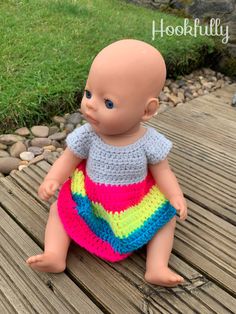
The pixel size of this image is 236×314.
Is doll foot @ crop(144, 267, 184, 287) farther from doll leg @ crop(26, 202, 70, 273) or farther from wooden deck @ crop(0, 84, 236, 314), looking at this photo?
doll leg @ crop(26, 202, 70, 273)

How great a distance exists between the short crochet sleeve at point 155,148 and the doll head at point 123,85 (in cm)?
15

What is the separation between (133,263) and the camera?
5.76 ft

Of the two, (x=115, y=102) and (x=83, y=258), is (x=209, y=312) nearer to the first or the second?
(x=83, y=258)

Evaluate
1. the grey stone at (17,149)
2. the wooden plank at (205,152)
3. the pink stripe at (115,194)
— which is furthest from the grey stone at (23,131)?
the pink stripe at (115,194)

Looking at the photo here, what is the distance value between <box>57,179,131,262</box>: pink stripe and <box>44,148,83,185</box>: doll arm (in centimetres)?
9

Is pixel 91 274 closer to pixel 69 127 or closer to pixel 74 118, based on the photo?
pixel 69 127

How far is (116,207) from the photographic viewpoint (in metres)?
1.71

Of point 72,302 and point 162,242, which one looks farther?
point 162,242

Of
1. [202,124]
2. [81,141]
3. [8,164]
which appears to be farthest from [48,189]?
[202,124]

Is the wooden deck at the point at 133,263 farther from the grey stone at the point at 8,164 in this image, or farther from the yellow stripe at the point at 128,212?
the grey stone at the point at 8,164

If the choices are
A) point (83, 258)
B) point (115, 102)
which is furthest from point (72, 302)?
point (115, 102)

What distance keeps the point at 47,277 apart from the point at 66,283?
82 millimetres

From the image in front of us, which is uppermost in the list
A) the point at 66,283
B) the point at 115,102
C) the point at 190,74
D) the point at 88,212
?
the point at 115,102

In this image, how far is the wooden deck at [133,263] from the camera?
1.59 m
